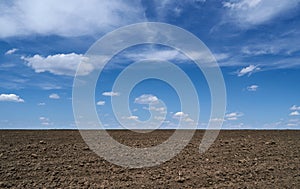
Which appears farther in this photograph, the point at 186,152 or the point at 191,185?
the point at 186,152

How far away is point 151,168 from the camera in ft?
39.0

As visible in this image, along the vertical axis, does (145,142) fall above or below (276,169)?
above

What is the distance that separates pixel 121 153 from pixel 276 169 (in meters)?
5.42

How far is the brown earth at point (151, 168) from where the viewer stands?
10781mm

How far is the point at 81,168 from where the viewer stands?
1149 cm

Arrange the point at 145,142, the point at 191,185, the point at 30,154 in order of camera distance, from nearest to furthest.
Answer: the point at 191,185 → the point at 30,154 → the point at 145,142

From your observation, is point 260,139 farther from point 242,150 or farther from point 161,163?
point 161,163

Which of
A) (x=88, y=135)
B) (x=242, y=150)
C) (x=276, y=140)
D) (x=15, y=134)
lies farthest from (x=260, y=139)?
(x=15, y=134)

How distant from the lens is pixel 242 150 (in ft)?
45.1

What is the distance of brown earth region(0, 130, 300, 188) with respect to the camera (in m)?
10.8

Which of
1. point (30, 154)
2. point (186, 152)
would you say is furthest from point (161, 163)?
point (30, 154)

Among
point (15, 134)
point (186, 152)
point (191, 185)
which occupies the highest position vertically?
point (15, 134)

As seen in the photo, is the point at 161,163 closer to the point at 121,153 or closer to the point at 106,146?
the point at 121,153

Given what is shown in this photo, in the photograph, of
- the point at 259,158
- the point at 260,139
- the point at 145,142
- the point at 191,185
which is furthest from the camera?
the point at 260,139
